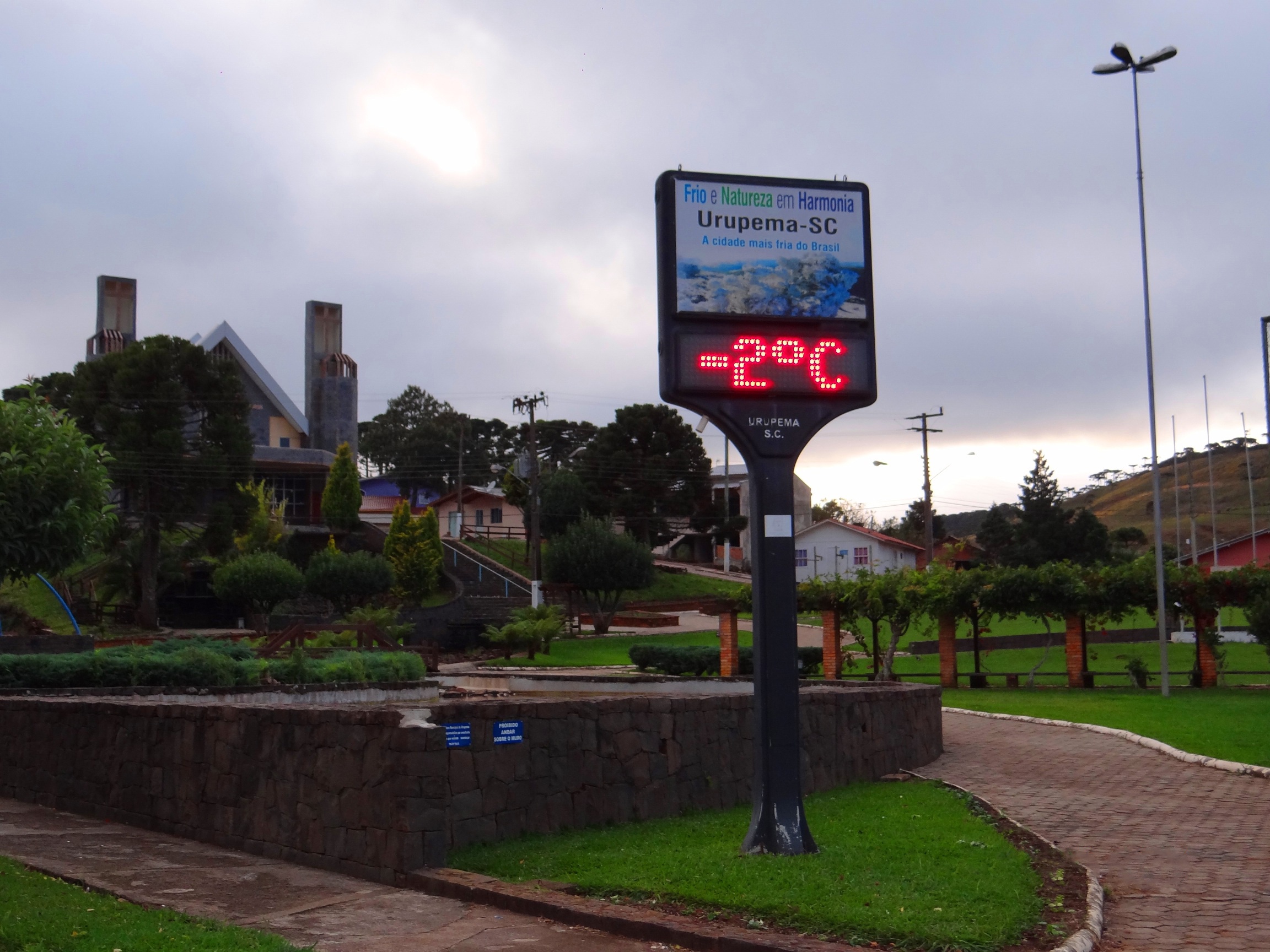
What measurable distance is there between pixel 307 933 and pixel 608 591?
152ft

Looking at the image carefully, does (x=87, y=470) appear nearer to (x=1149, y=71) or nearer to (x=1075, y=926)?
(x=1075, y=926)

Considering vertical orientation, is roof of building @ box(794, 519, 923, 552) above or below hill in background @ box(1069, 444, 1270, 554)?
below

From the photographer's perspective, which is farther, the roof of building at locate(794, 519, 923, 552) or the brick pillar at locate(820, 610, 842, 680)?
the roof of building at locate(794, 519, 923, 552)

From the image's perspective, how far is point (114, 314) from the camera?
60875 mm

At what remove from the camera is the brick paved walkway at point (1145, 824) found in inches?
275

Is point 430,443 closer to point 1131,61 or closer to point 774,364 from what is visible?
point 1131,61

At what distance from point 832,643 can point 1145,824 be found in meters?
21.9

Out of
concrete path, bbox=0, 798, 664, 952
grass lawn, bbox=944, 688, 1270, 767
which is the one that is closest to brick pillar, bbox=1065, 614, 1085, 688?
grass lawn, bbox=944, 688, 1270, 767

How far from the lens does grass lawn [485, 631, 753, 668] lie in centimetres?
3994

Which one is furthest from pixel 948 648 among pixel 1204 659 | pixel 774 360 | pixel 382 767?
pixel 382 767

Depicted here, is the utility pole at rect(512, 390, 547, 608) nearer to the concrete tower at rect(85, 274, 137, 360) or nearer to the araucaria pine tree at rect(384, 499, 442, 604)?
the araucaria pine tree at rect(384, 499, 442, 604)

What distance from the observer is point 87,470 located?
19.1 metres

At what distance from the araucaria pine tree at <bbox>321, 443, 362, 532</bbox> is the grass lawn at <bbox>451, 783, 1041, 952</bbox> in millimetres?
50788

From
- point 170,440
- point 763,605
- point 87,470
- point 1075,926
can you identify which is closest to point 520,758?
point 763,605
